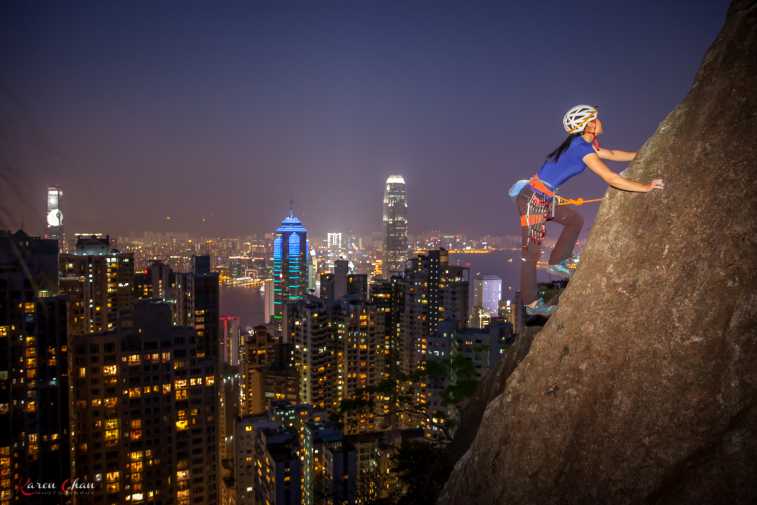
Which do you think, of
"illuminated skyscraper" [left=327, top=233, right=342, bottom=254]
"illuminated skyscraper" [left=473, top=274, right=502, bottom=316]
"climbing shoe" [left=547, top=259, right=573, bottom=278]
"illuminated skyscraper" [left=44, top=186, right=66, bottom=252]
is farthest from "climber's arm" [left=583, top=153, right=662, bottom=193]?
"illuminated skyscraper" [left=327, top=233, right=342, bottom=254]

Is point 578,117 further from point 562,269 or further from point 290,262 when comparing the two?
point 290,262

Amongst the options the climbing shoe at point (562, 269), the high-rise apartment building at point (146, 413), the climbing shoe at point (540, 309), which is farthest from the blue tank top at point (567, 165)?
the high-rise apartment building at point (146, 413)

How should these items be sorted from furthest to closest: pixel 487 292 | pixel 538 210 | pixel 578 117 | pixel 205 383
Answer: pixel 487 292 < pixel 205 383 < pixel 538 210 < pixel 578 117

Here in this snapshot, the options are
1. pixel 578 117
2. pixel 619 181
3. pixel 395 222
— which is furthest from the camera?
pixel 395 222

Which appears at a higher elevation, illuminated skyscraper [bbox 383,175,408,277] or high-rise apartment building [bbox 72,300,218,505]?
illuminated skyscraper [bbox 383,175,408,277]

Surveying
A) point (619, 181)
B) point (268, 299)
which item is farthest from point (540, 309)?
point (268, 299)

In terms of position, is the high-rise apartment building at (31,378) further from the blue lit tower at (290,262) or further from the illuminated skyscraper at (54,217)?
the blue lit tower at (290,262)

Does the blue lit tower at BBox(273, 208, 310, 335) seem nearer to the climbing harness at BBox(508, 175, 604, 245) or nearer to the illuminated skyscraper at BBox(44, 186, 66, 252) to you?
the illuminated skyscraper at BBox(44, 186, 66, 252)
